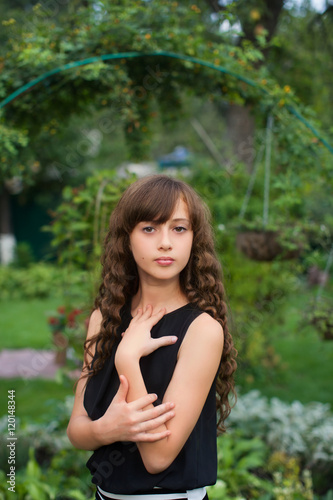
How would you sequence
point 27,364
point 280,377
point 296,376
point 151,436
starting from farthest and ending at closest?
point 27,364, point 296,376, point 280,377, point 151,436

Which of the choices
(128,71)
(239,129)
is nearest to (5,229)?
(239,129)

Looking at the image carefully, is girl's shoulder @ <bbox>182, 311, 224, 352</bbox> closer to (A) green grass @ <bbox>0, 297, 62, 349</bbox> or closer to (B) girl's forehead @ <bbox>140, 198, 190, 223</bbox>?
(B) girl's forehead @ <bbox>140, 198, 190, 223</bbox>

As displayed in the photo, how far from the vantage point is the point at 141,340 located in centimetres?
136

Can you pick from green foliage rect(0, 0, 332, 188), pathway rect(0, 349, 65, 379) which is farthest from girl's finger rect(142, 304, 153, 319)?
pathway rect(0, 349, 65, 379)

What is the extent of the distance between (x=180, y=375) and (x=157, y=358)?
110 millimetres

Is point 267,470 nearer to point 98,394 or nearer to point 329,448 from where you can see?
point 329,448

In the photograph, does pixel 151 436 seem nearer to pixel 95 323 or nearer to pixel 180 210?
pixel 95 323

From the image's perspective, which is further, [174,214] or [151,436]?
[174,214]

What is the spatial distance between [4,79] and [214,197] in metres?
2.34

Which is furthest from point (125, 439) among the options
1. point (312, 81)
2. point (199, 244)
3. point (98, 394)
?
point (312, 81)

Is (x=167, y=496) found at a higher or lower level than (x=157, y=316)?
lower

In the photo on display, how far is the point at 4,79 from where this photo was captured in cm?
283

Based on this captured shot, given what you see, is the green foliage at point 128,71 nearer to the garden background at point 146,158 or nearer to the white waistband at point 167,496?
the garden background at point 146,158

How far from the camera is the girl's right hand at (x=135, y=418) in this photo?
1270mm
